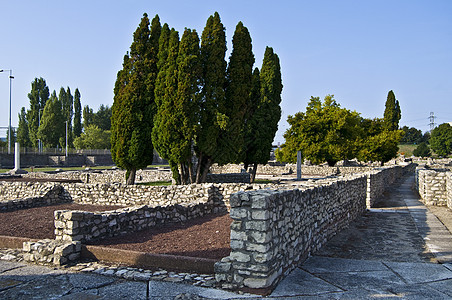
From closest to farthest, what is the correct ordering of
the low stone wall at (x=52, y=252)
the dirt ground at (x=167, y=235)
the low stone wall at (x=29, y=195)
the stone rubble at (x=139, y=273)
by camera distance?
1. the stone rubble at (x=139, y=273)
2. the low stone wall at (x=52, y=252)
3. the dirt ground at (x=167, y=235)
4. the low stone wall at (x=29, y=195)

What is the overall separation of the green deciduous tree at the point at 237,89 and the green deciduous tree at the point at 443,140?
284 feet

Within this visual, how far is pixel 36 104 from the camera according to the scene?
214 ft

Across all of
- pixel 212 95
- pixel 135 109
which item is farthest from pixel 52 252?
pixel 135 109

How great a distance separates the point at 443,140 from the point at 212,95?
298 ft

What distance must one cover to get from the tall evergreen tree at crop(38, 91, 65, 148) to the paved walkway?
58.4 meters

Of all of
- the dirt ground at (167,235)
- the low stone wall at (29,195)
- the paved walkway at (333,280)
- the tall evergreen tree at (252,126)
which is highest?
the tall evergreen tree at (252,126)

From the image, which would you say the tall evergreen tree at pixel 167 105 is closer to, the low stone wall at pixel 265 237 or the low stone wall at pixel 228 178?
the low stone wall at pixel 228 178

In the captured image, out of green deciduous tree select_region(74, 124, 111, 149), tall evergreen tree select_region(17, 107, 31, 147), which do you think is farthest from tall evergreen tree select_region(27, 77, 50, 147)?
green deciduous tree select_region(74, 124, 111, 149)

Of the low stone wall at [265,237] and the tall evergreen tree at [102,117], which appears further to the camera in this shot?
the tall evergreen tree at [102,117]

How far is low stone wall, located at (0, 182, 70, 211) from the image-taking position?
589 inches

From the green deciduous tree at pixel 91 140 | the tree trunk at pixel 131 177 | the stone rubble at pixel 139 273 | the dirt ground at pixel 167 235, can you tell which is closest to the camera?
the stone rubble at pixel 139 273

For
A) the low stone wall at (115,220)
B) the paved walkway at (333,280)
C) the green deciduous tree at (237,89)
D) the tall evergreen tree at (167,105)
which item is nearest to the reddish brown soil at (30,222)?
the low stone wall at (115,220)

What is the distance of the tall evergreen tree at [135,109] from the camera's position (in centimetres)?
2020

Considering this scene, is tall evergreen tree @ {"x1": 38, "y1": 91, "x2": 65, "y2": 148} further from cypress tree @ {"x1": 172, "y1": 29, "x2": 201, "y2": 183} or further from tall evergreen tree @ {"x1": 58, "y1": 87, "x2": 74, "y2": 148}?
cypress tree @ {"x1": 172, "y1": 29, "x2": 201, "y2": 183}
